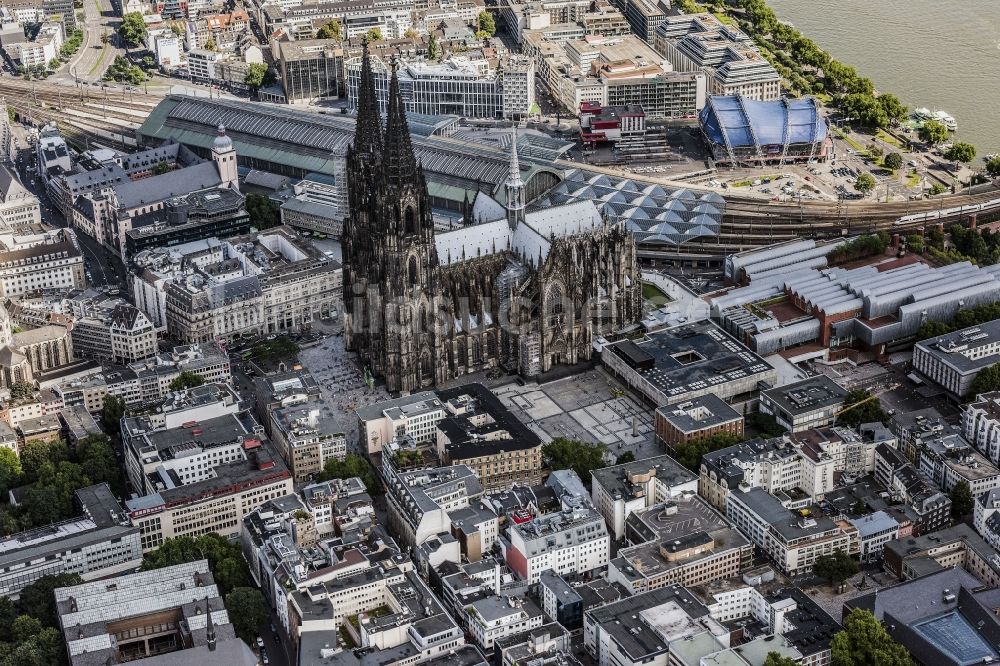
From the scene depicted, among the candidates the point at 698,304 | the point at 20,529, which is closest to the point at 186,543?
the point at 20,529

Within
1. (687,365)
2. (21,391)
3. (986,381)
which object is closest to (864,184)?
(986,381)

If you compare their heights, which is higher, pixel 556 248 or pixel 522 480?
pixel 556 248

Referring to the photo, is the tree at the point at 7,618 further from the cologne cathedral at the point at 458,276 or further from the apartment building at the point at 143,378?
the cologne cathedral at the point at 458,276

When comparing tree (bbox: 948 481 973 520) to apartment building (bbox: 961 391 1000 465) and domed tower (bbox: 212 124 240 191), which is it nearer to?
apartment building (bbox: 961 391 1000 465)

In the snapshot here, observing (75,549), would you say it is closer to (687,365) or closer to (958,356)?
(687,365)

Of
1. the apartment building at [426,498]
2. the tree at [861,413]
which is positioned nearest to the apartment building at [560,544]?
the apartment building at [426,498]

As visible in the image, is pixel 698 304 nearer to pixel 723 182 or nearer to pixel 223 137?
pixel 723 182
